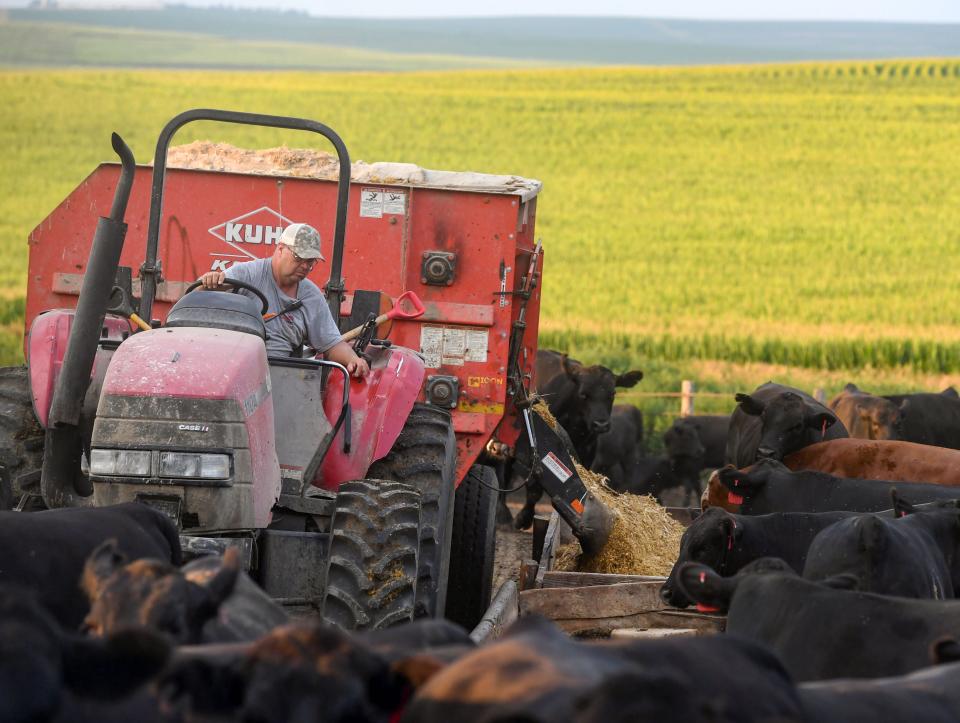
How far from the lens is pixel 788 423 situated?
1241cm

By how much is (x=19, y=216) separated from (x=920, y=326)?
21366 millimetres

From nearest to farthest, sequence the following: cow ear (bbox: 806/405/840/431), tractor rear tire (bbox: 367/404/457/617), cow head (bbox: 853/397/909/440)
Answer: tractor rear tire (bbox: 367/404/457/617) < cow ear (bbox: 806/405/840/431) < cow head (bbox: 853/397/909/440)

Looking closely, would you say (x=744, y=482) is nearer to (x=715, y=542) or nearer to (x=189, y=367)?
(x=715, y=542)

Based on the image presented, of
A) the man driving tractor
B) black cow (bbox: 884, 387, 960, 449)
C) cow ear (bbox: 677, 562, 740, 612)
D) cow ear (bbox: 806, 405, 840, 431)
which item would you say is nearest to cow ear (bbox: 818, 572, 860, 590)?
cow ear (bbox: 677, 562, 740, 612)

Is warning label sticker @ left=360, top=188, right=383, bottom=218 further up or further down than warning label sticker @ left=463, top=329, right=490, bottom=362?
further up

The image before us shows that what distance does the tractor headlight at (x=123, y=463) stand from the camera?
573cm

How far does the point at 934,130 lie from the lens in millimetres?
48344

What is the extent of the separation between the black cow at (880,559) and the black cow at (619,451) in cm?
1044

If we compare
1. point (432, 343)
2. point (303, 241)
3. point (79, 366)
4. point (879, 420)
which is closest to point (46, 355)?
point (79, 366)

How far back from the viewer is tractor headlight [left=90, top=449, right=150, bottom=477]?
573cm

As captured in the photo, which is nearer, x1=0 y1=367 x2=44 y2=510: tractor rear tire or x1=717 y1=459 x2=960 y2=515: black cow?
x1=0 y1=367 x2=44 y2=510: tractor rear tire

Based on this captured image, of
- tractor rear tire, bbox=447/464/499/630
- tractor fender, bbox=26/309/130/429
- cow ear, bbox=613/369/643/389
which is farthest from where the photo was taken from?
cow ear, bbox=613/369/643/389

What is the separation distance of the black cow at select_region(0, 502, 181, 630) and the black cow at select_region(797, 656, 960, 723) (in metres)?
2.29

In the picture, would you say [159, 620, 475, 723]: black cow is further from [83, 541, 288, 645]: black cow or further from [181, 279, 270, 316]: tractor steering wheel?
[181, 279, 270, 316]: tractor steering wheel
